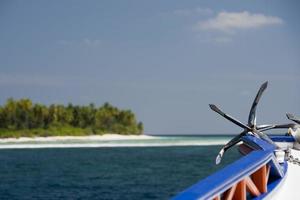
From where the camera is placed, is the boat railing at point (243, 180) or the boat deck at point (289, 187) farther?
the boat deck at point (289, 187)

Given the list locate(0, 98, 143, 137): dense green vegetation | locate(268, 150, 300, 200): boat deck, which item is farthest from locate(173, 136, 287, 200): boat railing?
locate(0, 98, 143, 137): dense green vegetation

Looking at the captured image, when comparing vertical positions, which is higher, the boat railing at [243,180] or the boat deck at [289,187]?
the boat railing at [243,180]

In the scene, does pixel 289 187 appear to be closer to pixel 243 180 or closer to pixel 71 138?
pixel 243 180

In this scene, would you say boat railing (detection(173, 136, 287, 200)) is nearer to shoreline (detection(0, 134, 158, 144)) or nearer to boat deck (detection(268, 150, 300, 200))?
boat deck (detection(268, 150, 300, 200))

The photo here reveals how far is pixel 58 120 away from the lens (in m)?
166

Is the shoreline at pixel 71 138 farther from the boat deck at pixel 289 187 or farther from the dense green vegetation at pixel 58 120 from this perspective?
the boat deck at pixel 289 187

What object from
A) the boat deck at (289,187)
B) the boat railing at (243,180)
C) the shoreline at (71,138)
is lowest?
the shoreline at (71,138)

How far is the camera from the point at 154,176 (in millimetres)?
52156

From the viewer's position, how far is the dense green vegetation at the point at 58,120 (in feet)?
524

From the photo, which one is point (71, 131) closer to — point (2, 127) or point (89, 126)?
point (89, 126)

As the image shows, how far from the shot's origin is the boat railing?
5.82 m

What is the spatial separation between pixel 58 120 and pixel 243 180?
534ft

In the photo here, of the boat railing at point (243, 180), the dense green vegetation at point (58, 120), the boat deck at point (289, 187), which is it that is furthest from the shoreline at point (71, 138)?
the boat railing at point (243, 180)

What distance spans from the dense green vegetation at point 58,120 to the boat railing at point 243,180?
15504 centimetres
